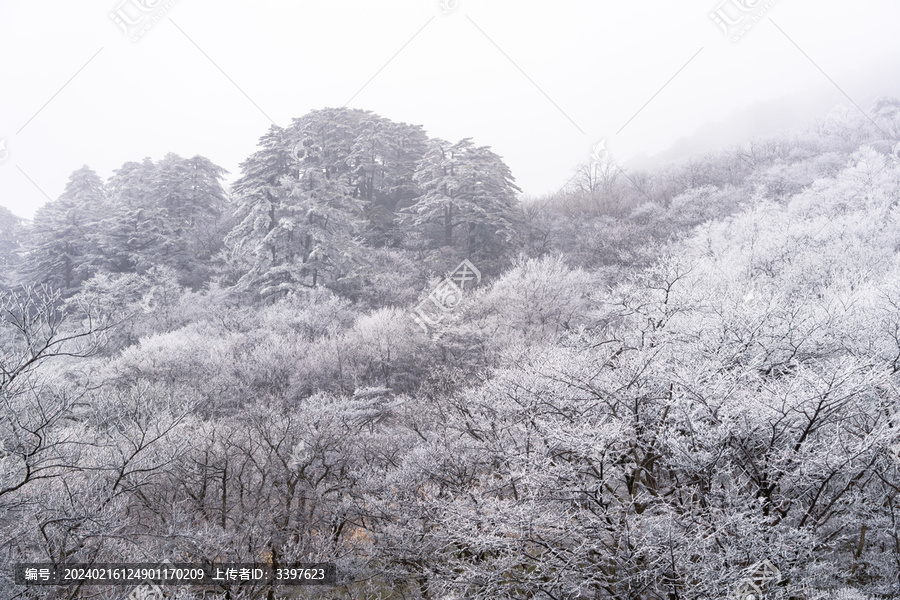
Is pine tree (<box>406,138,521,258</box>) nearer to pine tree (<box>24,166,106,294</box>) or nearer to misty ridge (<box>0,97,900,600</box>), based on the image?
misty ridge (<box>0,97,900,600</box>)

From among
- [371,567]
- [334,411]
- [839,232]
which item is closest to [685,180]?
[839,232]

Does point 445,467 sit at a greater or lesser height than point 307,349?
lesser

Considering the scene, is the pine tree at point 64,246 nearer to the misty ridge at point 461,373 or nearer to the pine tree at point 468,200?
the misty ridge at point 461,373

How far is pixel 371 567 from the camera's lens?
1118 centimetres

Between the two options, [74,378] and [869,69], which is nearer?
[74,378]

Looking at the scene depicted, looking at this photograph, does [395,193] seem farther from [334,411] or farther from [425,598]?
[425,598]

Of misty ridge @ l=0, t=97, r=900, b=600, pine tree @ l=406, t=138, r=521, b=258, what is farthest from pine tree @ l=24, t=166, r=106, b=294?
pine tree @ l=406, t=138, r=521, b=258

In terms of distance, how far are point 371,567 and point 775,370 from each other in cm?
1022

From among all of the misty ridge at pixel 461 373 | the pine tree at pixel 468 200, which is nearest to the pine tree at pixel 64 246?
the misty ridge at pixel 461 373

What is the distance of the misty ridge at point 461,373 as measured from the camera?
643cm

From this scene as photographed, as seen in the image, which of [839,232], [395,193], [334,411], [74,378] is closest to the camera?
[334,411]

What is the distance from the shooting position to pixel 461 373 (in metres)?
17.0

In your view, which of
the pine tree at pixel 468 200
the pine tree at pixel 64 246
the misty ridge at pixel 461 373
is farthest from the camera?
the pine tree at pixel 468 200

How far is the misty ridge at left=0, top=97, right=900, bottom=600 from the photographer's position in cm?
643
